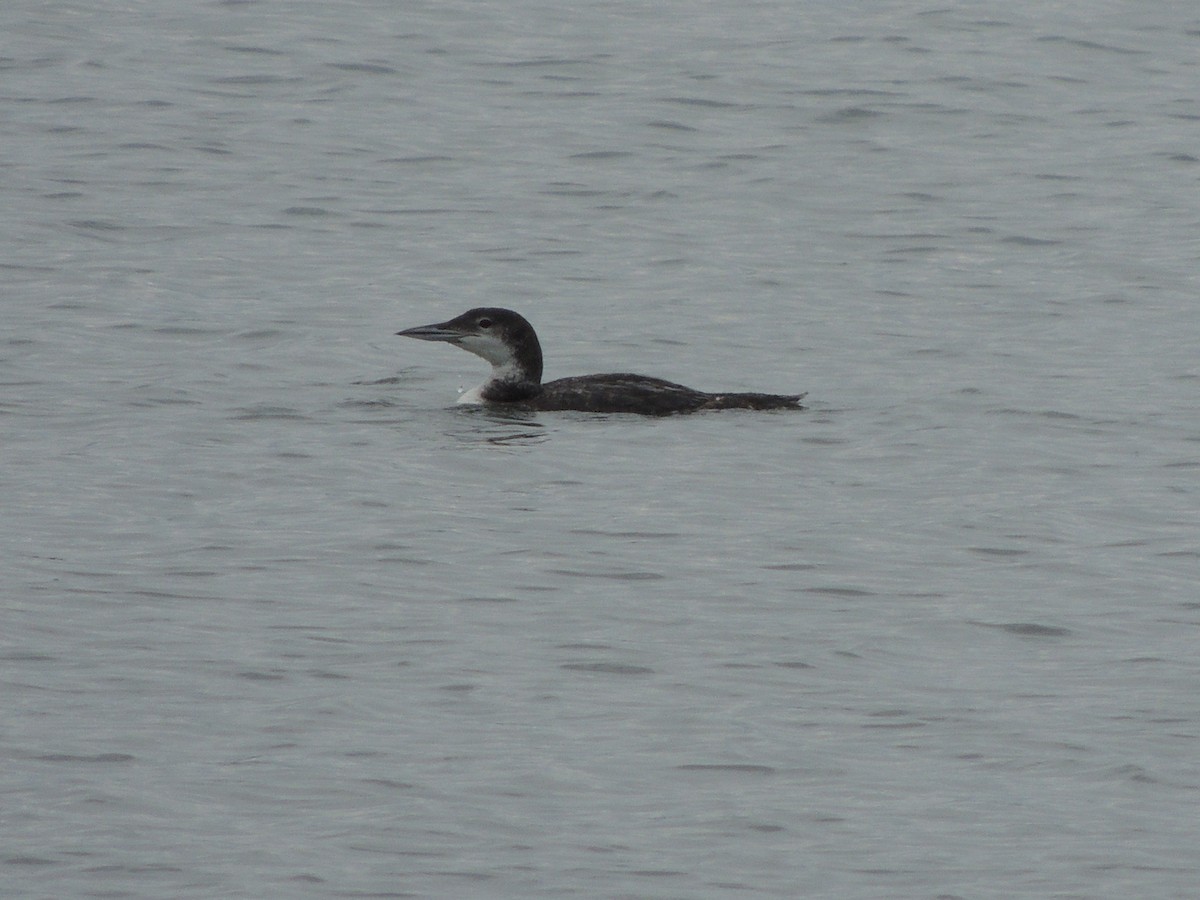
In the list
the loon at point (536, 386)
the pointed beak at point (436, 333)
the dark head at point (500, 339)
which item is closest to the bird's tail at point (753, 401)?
the loon at point (536, 386)

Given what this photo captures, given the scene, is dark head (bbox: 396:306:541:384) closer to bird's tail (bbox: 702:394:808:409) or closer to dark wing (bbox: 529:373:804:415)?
dark wing (bbox: 529:373:804:415)

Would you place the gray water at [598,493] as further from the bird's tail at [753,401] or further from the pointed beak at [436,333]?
the pointed beak at [436,333]

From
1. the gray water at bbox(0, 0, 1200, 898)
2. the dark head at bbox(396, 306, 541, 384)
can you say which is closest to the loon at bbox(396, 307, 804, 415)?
the dark head at bbox(396, 306, 541, 384)

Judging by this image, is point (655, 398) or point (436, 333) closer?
point (655, 398)

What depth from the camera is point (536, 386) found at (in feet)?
47.6

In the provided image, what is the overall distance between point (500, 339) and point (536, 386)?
1.28ft

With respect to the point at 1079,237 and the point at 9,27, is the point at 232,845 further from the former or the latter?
the point at 9,27

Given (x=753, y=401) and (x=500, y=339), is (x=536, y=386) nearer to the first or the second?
(x=500, y=339)

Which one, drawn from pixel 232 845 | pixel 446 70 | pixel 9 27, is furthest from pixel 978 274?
pixel 9 27

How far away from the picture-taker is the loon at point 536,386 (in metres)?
13.7

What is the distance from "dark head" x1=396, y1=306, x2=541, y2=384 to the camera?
1438 centimetres

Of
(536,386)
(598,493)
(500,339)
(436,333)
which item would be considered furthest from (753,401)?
(436,333)

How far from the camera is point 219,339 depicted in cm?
1569

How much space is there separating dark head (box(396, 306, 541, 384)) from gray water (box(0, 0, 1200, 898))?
395 mm
